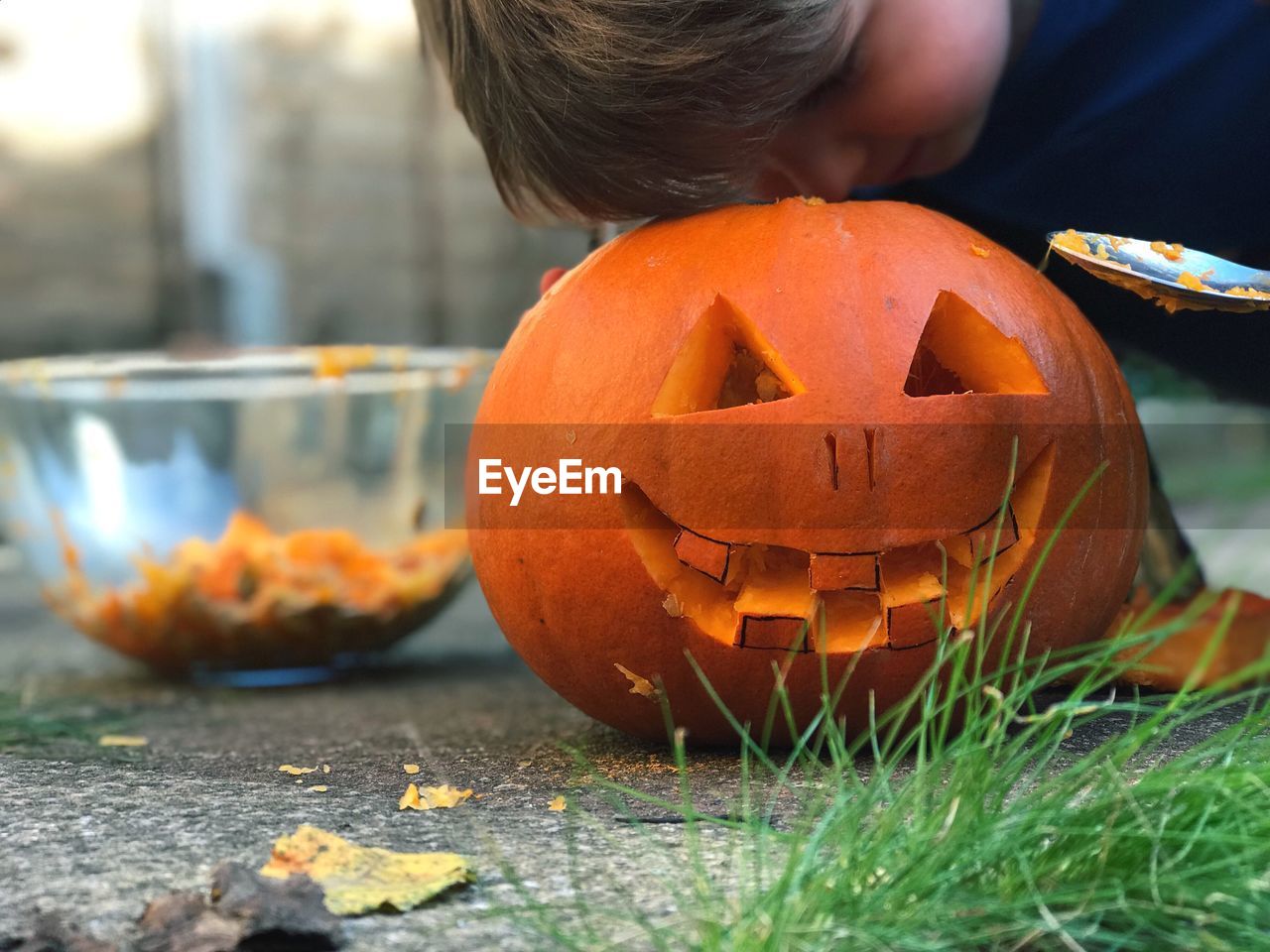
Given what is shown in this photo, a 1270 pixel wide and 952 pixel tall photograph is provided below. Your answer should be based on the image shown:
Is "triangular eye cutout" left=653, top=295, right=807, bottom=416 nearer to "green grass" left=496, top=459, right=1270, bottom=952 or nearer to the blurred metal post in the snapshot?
"green grass" left=496, top=459, right=1270, bottom=952

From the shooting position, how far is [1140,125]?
1437mm

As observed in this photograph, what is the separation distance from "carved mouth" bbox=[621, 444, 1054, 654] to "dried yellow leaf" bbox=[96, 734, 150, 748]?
21.8 inches

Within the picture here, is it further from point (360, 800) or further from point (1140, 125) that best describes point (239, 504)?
point (1140, 125)

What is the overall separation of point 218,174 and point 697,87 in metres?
3.05

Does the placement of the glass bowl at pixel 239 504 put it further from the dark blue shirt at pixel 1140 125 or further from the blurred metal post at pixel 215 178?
the blurred metal post at pixel 215 178

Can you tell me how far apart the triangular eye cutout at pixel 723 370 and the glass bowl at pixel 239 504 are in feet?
2.63

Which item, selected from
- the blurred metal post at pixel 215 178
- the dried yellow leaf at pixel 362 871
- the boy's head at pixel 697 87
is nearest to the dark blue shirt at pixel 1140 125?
the boy's head at pixel 697 87

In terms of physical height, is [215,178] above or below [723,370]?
above

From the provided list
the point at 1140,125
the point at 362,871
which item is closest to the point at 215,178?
the point at 1140,125

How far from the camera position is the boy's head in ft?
3.60

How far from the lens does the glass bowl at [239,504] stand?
1682mm

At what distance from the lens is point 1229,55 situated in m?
1.38

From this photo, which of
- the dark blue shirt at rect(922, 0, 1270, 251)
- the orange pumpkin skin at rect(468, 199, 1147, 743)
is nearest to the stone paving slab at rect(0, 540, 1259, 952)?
the orange pumpkin skin at rect(468, 199, 1147, 743)

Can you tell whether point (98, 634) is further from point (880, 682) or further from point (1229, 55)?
point (1229, 55)
